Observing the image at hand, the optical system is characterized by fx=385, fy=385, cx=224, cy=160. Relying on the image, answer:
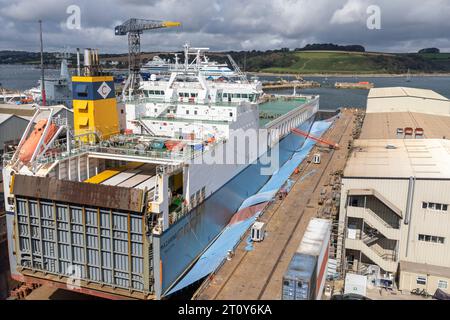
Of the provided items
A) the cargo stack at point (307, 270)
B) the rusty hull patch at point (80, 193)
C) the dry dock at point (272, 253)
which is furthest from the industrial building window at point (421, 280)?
the rusty hull patch at point (80, 193)

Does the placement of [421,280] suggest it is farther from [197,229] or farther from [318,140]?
[318,140]

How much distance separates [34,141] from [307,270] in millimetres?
12777

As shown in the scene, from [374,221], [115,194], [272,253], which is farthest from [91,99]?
[374,221]

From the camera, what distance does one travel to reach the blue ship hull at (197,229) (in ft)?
48.6

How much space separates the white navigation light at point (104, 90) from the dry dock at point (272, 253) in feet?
33.0

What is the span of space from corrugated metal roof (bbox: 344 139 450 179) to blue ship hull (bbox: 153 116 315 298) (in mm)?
6834

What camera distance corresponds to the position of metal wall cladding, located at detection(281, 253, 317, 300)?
11523mm

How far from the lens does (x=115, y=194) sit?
14125 mm

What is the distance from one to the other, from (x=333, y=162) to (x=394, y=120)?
741cm

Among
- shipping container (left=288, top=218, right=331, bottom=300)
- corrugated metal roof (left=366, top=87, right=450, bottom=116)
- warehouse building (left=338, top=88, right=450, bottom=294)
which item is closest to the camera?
shipping container (left=288, top=218, right=331, bottom=300)

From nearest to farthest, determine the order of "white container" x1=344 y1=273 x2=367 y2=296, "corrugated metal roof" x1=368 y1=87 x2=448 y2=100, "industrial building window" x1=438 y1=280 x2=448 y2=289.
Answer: "white container" x1=344 y1=273 x2=367 y2=296 < "industrial building window" x1=438 y1=280 x2=448 y2=289 < "corrugated metal roof" x1=368 y1=87 x2=448 y2=100

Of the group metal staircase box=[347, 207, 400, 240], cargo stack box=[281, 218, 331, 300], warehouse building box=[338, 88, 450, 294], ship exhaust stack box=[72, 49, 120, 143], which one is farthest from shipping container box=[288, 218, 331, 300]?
ship exhaust stack box=[72, 49, 120, 143]

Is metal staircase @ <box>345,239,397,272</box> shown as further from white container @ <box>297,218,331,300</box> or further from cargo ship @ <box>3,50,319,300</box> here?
cargo ship @ <box>3,50,319,300</box>

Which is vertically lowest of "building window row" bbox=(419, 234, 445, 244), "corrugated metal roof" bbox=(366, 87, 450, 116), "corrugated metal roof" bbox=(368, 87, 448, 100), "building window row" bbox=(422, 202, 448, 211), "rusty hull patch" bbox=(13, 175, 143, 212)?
"building window row" bbox=(419, 234, 445, 244)
